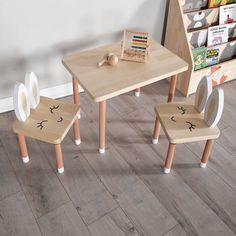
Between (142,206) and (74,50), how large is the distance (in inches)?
45.0

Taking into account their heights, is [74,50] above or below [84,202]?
above

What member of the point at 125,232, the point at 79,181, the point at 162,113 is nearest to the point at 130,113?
the point at 162,113

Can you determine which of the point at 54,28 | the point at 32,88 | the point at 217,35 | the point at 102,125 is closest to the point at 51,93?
the point at 54,28

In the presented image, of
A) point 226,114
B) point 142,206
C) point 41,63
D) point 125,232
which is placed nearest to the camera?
point 125,232

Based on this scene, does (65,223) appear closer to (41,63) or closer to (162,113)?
(162,113)

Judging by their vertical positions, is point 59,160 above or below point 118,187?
above

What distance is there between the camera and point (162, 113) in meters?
1.58

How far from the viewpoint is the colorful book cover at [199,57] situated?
2074mm

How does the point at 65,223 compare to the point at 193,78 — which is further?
Answer: the point at 193,78

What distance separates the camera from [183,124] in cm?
151

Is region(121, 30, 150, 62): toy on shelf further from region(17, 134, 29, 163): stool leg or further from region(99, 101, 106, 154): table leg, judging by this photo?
region(17, 134, 29, 163): stool leg

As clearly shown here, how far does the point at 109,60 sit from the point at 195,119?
0.56 metres

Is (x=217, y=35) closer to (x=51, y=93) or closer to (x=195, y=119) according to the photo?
(x=195, y=119)

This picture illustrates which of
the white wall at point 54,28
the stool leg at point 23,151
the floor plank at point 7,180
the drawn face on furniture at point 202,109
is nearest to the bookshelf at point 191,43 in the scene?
the white wall at point 54,28
